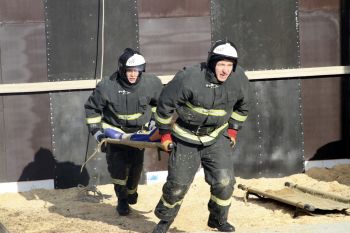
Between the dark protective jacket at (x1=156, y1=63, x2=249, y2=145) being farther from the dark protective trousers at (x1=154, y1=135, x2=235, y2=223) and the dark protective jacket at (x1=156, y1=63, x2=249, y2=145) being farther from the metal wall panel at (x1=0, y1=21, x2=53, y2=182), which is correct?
the metal wall panel at (x1=0, y1=21, x2=53, y2=182)

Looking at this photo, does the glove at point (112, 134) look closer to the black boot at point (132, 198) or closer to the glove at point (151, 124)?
the glove at point (151, 124)

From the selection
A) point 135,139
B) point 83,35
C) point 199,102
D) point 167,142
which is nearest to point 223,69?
point 199,102

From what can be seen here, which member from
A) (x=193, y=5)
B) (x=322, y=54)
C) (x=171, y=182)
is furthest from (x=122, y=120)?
(x=322, y=54)

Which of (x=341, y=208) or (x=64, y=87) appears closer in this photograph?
(x=341, y=208)

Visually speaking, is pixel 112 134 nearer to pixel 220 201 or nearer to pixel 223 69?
pixel 220 201

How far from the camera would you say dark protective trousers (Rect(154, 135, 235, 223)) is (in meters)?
7.75

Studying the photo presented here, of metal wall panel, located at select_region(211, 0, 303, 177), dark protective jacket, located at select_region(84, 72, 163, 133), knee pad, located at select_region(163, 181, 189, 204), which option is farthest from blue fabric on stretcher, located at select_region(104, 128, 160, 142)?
metal wall panel, located at select_region(211, 0, 303, 177)

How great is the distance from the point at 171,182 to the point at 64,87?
4037 millimetres

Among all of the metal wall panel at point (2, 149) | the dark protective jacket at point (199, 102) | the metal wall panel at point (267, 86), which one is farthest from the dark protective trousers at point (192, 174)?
the metal wall panel at point (2, 149)

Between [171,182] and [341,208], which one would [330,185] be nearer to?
[341,208]

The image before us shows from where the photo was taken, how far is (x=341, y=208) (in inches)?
348

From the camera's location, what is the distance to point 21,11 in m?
11.1

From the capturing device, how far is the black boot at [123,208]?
9.66 m

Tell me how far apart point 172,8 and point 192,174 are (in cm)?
425
